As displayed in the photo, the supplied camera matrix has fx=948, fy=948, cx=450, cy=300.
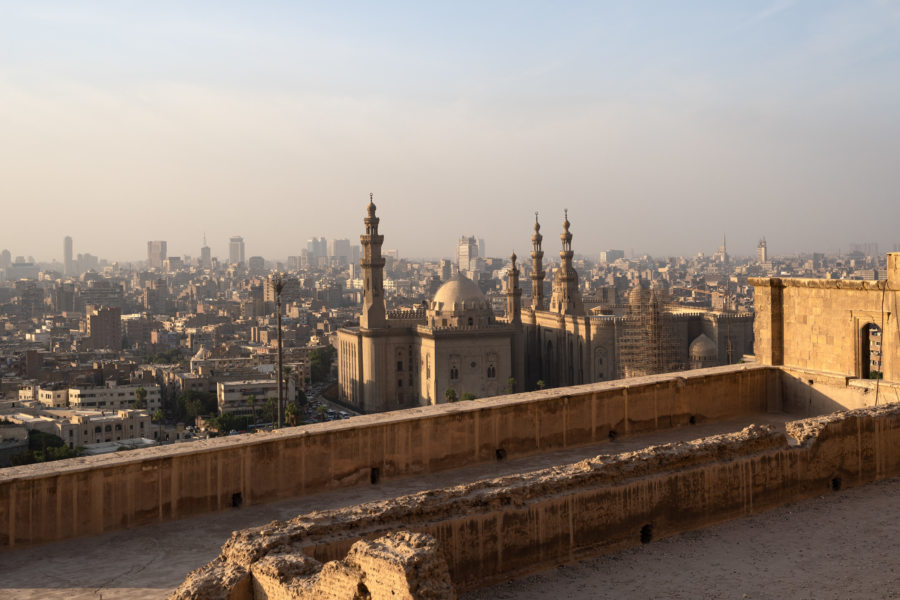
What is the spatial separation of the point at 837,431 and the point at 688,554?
1.88 m

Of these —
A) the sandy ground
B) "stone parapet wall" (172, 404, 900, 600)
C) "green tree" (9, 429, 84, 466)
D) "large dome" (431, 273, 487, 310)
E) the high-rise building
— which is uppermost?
"large dome" (431, 273, 487, 310)

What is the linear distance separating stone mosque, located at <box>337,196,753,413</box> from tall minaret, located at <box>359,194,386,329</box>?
0.04 meters

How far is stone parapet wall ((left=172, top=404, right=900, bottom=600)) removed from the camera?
4289 millimetres

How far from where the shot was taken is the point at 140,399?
47000 mm

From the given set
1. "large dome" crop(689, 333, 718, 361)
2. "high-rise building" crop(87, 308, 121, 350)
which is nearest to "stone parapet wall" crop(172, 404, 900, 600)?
"large dome" crop(689, 333, 718, 361)

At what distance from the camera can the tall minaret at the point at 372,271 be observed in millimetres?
39500

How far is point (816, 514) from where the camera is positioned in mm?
5918

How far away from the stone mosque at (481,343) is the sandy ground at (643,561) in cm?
3056

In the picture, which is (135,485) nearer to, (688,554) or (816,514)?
(688,554)

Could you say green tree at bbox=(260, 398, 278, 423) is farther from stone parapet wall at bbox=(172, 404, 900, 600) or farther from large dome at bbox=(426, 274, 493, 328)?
stone parapet wall at bbox=(172, 404, 900, 600)

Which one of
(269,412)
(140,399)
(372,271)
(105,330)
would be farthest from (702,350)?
(105,330)

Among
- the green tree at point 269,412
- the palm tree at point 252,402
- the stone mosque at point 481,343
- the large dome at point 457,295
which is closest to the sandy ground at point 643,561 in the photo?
the stone mosque at point 481,343

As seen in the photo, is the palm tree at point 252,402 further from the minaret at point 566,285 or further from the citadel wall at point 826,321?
the citadel wall at point 826,321

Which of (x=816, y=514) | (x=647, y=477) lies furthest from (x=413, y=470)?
(x=816, y=514)
